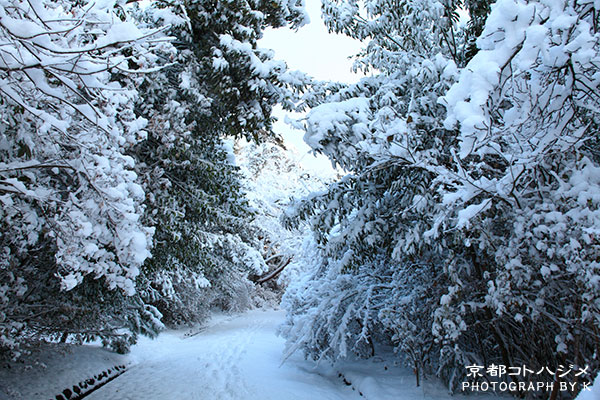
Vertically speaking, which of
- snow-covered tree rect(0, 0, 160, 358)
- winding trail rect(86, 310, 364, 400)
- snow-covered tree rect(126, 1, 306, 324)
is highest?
snow-covered tree rect(126, 1, 306, 324)

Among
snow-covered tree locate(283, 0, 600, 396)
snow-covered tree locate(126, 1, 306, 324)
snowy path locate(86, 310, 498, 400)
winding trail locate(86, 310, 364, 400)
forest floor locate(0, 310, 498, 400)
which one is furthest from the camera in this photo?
winding trail locate(86, 310, 364, 400)

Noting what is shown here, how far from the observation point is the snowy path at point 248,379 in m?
5.88

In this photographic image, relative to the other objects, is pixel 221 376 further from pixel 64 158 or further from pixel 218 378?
pixel 64 158

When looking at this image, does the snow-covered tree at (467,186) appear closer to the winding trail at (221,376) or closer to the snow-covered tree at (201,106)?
the winding trail at (221,376)

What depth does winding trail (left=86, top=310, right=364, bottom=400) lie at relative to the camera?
20.2 feet

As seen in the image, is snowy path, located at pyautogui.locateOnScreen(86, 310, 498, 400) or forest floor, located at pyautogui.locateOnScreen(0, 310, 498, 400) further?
snowy path, located at pyautogui.locateOnScreen(86, 310, 498, 400)

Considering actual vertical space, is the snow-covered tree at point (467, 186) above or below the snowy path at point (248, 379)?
above

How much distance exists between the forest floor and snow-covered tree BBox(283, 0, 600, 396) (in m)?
0.56

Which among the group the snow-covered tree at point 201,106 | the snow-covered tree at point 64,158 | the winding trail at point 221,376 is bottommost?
the winding trail at point 221,376

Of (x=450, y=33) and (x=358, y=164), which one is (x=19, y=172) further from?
(x=450, y=33)

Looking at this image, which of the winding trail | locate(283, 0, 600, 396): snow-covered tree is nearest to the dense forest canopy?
locate(283, 0, 600, 396): snow-covered tree

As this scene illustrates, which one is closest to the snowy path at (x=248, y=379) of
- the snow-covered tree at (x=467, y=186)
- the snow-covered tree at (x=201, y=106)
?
the snow-covered tree at (x=467, y=186)

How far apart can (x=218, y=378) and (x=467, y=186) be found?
6.27 metres

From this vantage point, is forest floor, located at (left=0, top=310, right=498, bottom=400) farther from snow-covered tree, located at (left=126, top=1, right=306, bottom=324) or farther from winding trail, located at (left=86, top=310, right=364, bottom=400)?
snow-covered tree, located at (left=126, top=1, right=306, bottom=324)
